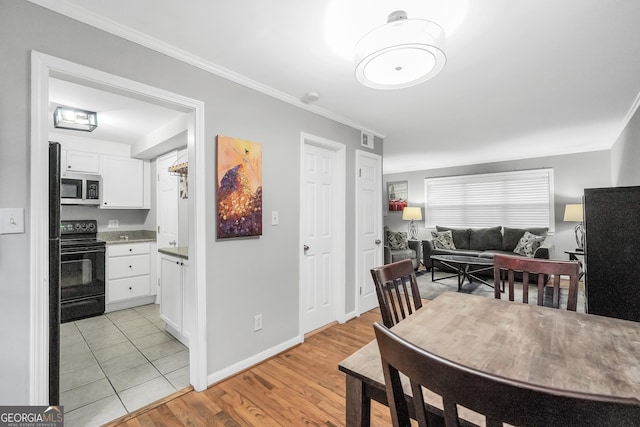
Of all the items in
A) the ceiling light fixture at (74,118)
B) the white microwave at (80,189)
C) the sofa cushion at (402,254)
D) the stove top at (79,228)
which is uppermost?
the ceiling light fixture at (74,118)

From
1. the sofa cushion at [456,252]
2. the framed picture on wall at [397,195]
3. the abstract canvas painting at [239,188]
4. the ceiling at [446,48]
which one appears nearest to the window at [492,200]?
the framed picture on wall at [397,195]

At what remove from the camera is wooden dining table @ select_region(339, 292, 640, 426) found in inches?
32.3

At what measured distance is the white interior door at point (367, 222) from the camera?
3.38 meters

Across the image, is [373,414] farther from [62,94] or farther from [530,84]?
[62,94]

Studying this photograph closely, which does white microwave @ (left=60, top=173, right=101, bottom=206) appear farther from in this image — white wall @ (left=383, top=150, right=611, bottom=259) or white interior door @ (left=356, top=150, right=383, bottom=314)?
white wall @ (left=383, top=150, right=611, bottom=259)

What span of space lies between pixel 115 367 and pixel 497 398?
2788 millimetres

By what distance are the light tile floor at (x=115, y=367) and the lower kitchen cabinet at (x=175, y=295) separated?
0.15m

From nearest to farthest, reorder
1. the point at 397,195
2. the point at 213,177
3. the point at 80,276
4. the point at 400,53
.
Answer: the point at 400,53 < the point at 213,177 < the point at 80,276 < the point at 397,195

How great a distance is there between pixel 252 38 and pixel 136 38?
0.68 m

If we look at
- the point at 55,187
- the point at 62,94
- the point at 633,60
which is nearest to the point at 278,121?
the point at 55,187

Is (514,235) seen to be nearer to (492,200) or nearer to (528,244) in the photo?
(528,244)

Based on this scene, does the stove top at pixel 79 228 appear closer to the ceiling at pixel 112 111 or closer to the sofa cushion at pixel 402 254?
the ceiling at pixel 112 111

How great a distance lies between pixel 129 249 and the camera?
3.69 meters

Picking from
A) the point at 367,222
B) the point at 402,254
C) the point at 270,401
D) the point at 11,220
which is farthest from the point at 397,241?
the point at 11,220
